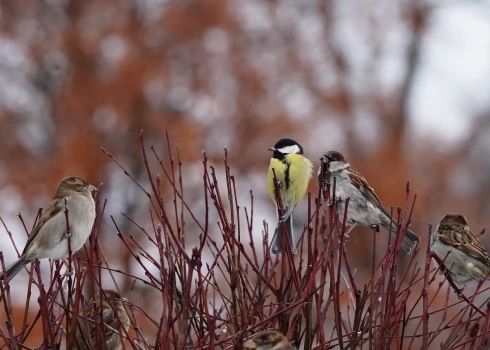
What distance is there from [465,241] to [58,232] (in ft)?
7.06

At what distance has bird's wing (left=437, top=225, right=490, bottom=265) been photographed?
3.45m

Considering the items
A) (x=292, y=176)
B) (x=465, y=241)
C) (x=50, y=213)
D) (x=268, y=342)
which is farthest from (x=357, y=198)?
(x=268, y=342)

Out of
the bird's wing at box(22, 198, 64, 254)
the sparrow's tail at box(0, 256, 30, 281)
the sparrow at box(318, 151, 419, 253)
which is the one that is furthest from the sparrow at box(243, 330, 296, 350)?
the sparrow at box(318, 151, 419, 253)

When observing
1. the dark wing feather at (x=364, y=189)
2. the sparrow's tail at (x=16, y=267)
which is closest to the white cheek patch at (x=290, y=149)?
the dark wing feather at (x=364, y=189)

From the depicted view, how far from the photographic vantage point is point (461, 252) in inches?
137

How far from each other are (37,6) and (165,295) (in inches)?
356

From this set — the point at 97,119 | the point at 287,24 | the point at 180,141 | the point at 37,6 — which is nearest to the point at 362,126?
the point at 287,24

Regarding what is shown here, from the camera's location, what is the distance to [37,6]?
10102mm

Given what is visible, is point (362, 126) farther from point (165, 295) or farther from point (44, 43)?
point (165, 295)

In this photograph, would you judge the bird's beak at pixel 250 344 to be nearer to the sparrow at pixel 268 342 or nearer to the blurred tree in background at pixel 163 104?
the sparrow at pixel 268 342

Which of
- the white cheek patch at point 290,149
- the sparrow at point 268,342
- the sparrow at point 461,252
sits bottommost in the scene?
the sparrow at point 268,342

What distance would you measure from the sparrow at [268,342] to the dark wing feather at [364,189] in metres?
2.14

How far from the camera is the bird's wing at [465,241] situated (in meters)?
3.45

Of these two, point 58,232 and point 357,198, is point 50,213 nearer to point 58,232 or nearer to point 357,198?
point 58,232
